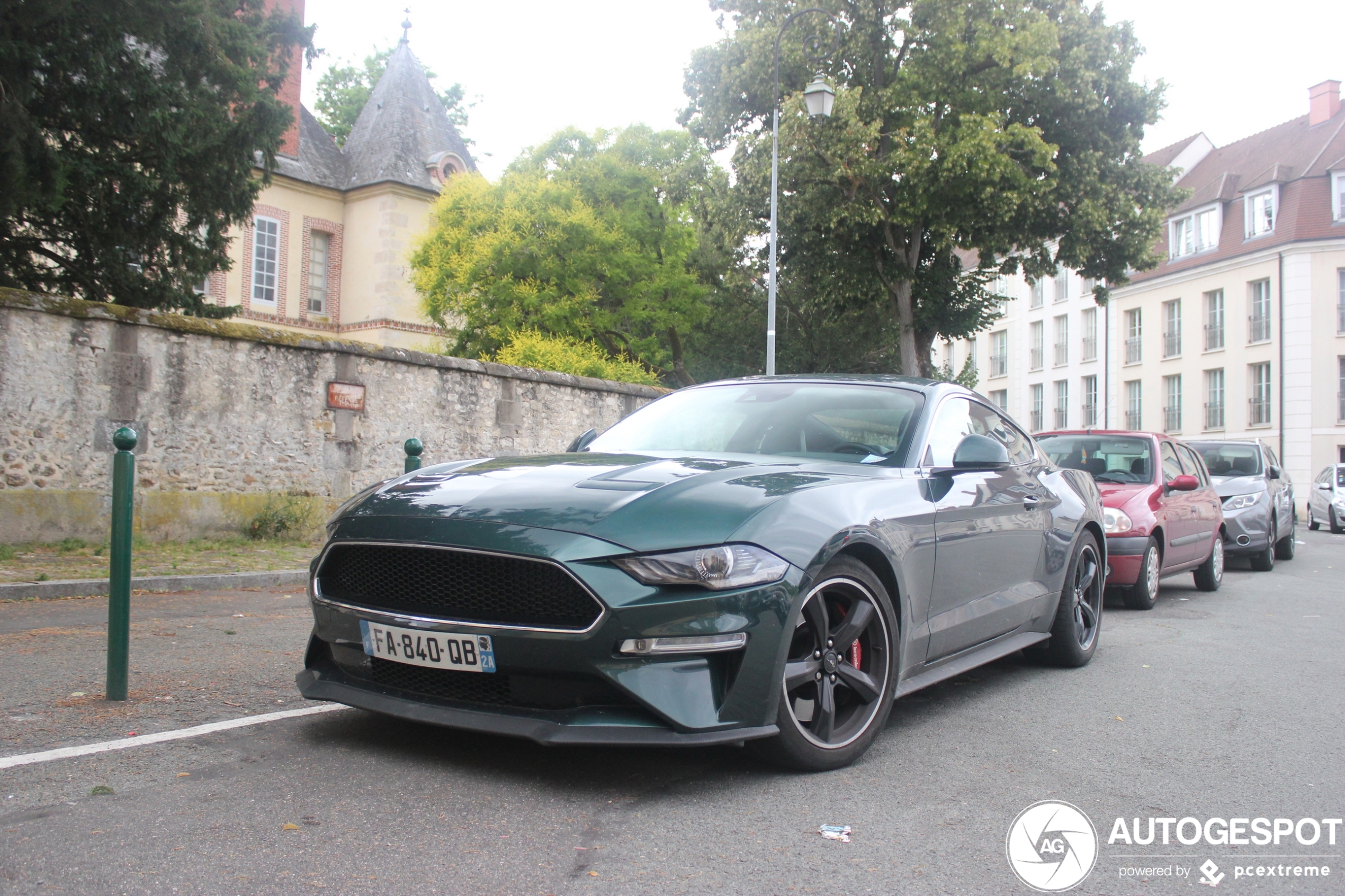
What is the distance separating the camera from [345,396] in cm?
1343

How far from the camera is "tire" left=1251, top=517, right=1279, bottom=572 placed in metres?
14.2

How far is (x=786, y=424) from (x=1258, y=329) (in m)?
42.8

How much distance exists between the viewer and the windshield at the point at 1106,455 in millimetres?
10133

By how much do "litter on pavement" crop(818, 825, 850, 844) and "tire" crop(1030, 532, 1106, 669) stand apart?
319 cm

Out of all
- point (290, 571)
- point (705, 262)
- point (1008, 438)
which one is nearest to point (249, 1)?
point (290, 571)

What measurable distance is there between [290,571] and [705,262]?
28.4 meters

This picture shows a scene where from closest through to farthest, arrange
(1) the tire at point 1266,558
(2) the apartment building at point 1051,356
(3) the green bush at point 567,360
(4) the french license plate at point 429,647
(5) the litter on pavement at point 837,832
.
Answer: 1. (5) the litter on pavement at point 837,832
2. (4) the french license plate at point 429,647
3. (1) the tire at point 1266,558
4. (3) the green bush at point 567,360
5. (2) the apartment building at point 1051,356

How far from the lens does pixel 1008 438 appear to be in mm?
5965

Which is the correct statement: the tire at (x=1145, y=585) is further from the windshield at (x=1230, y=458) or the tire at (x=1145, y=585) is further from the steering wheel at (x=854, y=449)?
the windshield at (x=1230, y=458)

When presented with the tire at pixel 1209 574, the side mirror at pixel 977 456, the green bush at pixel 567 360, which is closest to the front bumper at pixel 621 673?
the side mirror at pixel 977 456

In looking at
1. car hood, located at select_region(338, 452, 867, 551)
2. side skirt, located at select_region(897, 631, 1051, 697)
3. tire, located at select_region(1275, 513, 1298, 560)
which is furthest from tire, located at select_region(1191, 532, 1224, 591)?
car hood, located at select_region(338, 452, 867, 551)

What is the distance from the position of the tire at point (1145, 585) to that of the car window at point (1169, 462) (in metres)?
0.87

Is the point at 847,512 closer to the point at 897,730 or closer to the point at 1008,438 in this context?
the point at 897,730

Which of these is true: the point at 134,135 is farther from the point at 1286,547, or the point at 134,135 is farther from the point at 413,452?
the point at 1286,547
